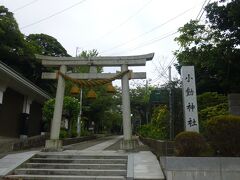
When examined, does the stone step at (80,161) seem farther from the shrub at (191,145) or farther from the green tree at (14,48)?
the green tree at (14,48)

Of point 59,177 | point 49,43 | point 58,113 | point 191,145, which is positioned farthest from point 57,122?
point 49,43

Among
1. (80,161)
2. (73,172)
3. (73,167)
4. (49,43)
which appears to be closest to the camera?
(73,172)

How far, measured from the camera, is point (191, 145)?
34.4 ft

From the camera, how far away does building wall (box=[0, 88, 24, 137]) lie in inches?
765

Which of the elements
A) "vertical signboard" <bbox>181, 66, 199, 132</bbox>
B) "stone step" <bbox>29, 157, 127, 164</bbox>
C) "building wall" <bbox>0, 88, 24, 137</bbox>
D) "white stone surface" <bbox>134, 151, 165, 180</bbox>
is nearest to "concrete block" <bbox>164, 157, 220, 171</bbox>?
"white stone surface" <bbox>134, 151, 165, 180</bbox>

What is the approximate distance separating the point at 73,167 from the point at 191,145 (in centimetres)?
475

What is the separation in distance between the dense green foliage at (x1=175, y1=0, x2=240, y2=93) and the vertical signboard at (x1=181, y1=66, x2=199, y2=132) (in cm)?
A: 476

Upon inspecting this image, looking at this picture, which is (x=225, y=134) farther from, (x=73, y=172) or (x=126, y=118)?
(x=126, y=118)

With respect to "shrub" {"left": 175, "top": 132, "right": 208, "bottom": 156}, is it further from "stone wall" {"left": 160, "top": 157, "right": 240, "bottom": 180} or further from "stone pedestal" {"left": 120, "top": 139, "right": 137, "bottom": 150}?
"stone pedestal" {"left": 120, "top": 139, "right": 137, "bottom": 150}

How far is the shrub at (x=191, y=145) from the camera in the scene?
10492 millimetres

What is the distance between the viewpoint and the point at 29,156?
13.9 metres

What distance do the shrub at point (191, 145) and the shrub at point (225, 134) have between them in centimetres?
31

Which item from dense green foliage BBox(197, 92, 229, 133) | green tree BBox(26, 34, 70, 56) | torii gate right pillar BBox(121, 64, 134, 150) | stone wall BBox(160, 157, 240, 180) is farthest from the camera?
green tree BBox(26, 34, 70, 56)

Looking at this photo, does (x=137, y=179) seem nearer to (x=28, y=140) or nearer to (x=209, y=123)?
(x=209, y=123)
